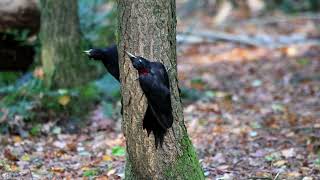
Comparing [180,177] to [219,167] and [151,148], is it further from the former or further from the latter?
[219,167]

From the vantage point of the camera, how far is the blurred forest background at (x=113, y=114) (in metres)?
6.92

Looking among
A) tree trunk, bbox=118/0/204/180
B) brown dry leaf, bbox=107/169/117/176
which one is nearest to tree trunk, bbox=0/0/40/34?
brown dry leaf, bbox=107/169/117/176

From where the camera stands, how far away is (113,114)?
9055 millimetres

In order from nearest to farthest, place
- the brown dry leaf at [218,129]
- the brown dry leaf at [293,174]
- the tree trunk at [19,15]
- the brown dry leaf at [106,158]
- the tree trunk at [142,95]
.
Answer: the tree trunk at [142,95] → the brown dry leaf at [293,174] → the brown dry leaf at [106,158] → the brown dry leaf at [218,129] → the tree trunk at [19,15]

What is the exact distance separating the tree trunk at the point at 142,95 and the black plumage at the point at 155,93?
9 centimetres

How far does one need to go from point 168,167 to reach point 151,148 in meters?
0.22

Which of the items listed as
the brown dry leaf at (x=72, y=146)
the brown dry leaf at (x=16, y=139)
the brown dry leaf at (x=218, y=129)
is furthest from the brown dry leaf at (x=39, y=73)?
the brown dry leaf at (x=218, y=129)

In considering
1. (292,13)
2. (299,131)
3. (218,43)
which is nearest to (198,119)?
(299,131)

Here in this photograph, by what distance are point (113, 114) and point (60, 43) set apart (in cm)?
129

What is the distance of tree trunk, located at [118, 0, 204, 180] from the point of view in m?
4.93

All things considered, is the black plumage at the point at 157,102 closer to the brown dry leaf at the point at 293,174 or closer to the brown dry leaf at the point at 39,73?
the brown dry leaf at the point at 293,174

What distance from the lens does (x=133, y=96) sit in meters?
4.98

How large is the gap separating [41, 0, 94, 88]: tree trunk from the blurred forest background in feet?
0.31

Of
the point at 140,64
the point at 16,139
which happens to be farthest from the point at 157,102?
the point at 16,139
